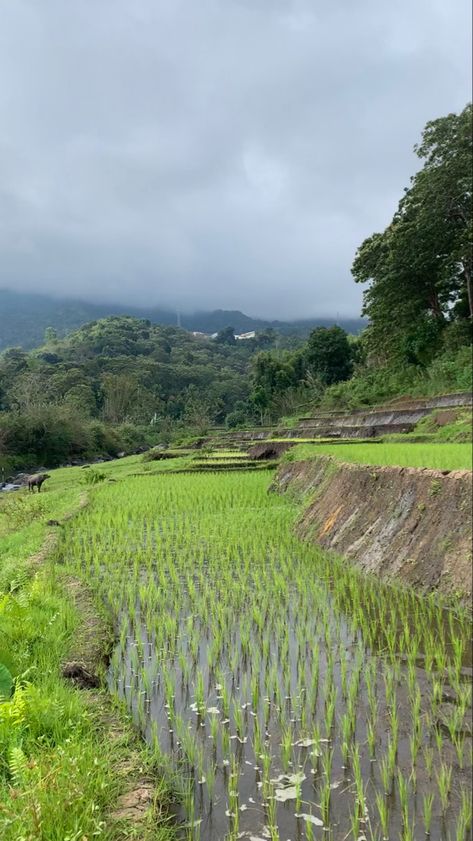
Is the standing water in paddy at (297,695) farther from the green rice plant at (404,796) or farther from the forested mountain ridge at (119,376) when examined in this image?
the forested mountain ridge at (119,376)

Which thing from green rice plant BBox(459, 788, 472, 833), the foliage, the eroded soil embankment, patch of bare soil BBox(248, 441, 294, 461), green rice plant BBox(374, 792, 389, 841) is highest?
the foliage

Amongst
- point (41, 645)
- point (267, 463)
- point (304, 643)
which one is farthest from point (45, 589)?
point (267, 463)

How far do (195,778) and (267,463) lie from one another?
16.0 m

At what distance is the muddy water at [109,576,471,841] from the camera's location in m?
2.40

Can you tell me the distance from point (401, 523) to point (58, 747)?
395cm

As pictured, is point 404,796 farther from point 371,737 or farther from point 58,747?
point 58,747

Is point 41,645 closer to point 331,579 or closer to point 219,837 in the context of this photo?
point 219,837

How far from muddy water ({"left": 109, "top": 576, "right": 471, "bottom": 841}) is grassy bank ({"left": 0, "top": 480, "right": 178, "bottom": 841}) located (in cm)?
22

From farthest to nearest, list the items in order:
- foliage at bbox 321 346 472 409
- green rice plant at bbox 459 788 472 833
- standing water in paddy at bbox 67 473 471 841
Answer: foliage at bbox 321 346 472 409 → standing water in paddy at bbox 67 473 471 841 → green rice plant at bbox 459 788 472 833

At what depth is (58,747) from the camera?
2744mm

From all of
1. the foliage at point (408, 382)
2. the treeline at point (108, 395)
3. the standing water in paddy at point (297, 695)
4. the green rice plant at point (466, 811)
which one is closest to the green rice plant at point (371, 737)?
the standing water in paddy at point (297, 695)

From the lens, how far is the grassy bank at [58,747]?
232 centimetres

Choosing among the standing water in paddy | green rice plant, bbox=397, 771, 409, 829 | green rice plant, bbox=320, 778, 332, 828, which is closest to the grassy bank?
the standing water in paddy

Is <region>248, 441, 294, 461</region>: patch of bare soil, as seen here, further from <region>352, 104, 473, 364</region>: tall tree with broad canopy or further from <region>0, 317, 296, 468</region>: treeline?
<region>0, 317, 296, 468</region>: treeline
